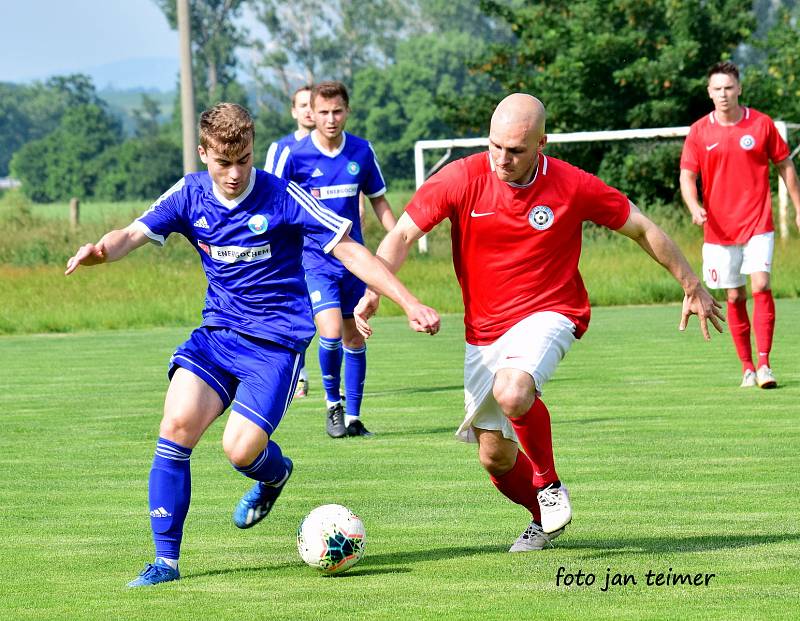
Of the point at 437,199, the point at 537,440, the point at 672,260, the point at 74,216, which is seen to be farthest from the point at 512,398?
the point at 74,216

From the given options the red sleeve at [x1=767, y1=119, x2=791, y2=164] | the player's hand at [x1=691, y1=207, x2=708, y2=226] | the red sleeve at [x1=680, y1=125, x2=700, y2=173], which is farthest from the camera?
the red sleeve at [x1=680, y1=125, x2=700, y2=173]

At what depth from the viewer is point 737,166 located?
1202 centimetres

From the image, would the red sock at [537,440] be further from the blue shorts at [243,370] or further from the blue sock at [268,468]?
the blue sock at [268,468]

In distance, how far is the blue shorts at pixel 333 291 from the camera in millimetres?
10523

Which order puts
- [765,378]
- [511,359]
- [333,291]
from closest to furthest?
[511,359] → [333,291] → [765,378]

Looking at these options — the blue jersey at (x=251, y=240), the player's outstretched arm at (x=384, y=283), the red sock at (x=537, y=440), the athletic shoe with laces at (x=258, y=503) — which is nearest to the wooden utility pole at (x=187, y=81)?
the athletic shoe with laces at (x=258, y=503)

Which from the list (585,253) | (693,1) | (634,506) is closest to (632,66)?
(693,1)

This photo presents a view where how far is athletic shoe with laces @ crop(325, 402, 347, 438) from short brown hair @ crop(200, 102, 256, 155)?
433 centimetres

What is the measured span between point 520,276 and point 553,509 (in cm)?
99

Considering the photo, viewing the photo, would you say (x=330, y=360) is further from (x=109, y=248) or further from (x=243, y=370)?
(x=109, y=248)

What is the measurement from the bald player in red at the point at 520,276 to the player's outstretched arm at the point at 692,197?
209 inches

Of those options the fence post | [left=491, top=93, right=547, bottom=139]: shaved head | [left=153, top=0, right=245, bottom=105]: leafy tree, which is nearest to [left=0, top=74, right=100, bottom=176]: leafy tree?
[left=153, top=0, right=245, bottom=105]: leafy tree

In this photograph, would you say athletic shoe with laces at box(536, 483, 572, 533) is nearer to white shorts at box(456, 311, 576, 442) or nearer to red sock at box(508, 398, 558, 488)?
red sock at box(508, 398, 558, 488)

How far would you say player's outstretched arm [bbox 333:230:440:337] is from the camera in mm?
5637
